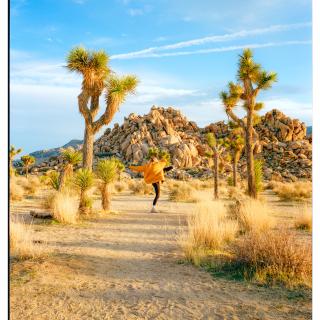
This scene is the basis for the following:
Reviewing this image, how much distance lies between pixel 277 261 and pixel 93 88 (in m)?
9.95

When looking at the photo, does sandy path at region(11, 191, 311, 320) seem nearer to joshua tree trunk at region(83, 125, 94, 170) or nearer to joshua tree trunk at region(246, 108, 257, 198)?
joshua tree trunk at region(83, 125, 94, 170)

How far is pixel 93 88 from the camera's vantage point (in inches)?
542

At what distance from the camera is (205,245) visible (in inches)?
288

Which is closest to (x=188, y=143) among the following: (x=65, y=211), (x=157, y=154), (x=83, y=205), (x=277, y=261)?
(x=157, y=154)

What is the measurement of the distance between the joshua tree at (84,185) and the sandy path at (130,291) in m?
4.59

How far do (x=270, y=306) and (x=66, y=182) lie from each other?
1048 cm

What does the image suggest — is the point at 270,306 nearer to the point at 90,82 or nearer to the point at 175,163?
the point at 90,82

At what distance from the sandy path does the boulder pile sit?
41.5 meters

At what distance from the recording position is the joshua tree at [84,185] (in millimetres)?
12281
